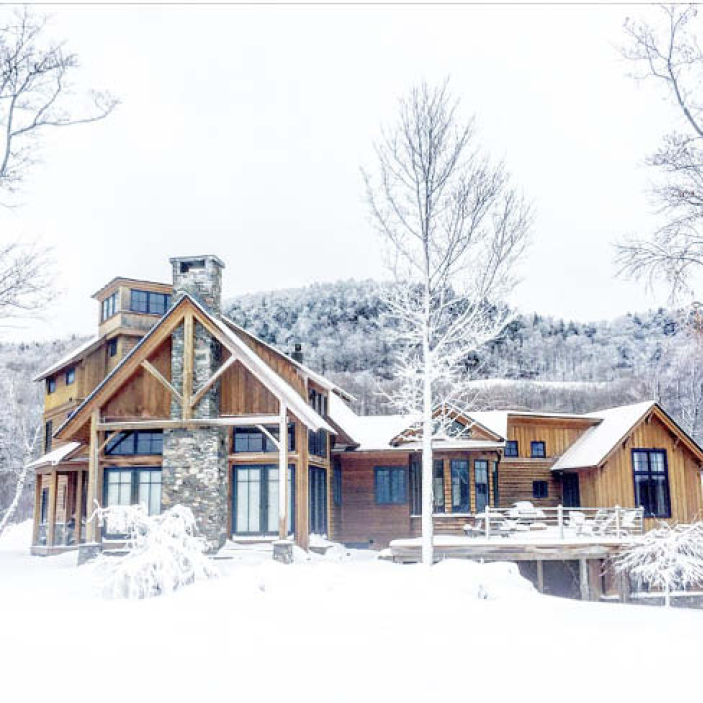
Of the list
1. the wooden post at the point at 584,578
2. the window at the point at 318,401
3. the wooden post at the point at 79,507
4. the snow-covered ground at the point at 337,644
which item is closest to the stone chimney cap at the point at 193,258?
the window at the point at 318,401

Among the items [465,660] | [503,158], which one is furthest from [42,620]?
[503,158]

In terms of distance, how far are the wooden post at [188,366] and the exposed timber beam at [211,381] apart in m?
0.15

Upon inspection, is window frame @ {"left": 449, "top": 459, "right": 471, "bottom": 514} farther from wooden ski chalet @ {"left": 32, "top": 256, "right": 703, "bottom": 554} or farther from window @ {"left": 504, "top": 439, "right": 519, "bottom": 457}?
window @ {"left": 504, "top": 439, "right": 519, "bottom": 457}

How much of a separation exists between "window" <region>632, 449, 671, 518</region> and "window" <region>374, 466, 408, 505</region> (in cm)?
781

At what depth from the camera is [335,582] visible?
12805mm

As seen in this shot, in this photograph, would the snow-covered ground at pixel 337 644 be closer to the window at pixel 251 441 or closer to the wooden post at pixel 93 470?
the wooden post at pixel 93 470

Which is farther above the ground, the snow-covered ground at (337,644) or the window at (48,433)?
the window at (48,433)

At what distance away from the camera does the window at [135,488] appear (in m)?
20.0

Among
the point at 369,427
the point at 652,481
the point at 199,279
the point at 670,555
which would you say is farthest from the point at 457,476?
the point at 199,279

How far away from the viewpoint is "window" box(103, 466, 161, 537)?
2005cm

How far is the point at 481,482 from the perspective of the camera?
2483cm

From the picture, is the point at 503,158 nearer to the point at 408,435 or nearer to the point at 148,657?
the point at 408,435

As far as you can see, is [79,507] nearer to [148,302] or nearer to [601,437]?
[148,302]

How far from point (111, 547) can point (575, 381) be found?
85.3 meters
